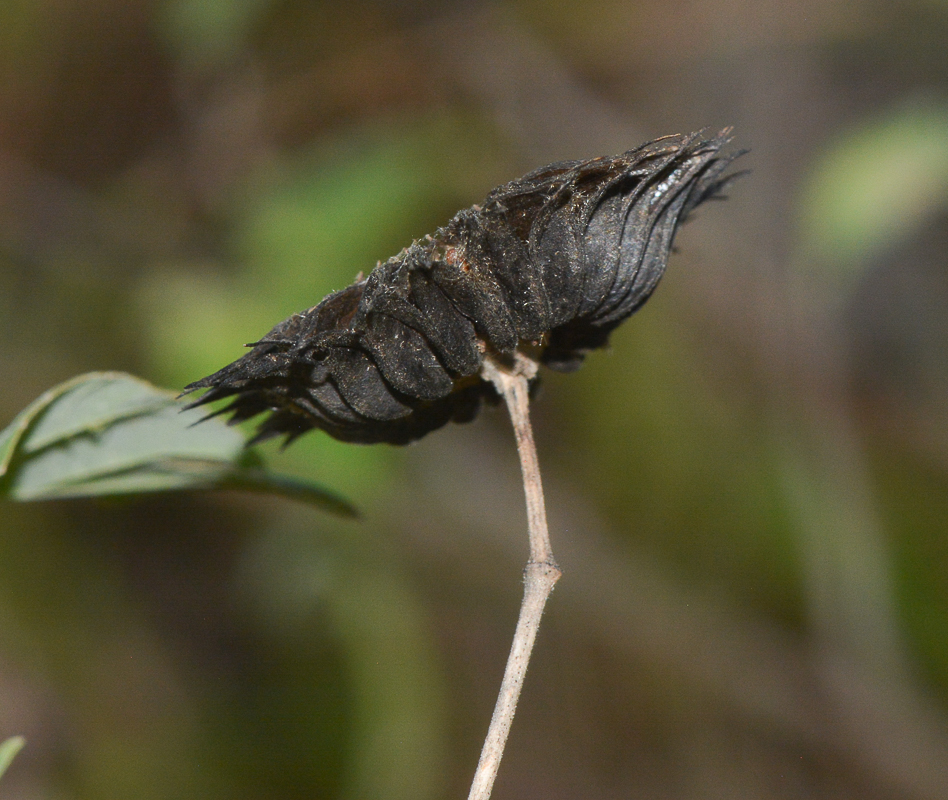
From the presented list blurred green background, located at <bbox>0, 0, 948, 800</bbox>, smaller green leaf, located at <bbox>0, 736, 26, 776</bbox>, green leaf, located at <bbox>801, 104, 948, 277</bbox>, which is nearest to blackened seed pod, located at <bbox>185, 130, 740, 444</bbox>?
smaller green leaf, located at <bbox>0, 736, 26, 776</bbox>

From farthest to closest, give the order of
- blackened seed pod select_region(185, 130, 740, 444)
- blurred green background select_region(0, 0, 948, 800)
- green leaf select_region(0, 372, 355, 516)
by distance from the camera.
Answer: blurred green background select_region(0, 0, 948, 800)
green leaf select_region(0, 372, 355, 516)
blackened seed pod select_region(185, 130, 740, 444)

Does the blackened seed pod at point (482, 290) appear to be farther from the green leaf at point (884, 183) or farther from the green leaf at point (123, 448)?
the green leaf at point (884, 183)

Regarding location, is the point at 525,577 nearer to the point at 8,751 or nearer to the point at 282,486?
the point at 282,486

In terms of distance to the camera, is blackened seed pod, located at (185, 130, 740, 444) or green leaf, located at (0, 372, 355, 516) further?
green leaf, located at (0, 372, 355, 516)

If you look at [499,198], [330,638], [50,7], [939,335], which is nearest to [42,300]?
[50,7]

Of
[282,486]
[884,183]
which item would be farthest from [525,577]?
[884,183]

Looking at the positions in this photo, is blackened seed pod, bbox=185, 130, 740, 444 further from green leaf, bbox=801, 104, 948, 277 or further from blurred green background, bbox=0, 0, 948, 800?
blurred green background, bbox=0, 0, 948, 800

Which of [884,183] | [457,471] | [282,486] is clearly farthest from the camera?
[457,471]
